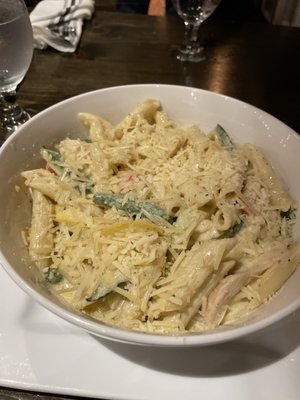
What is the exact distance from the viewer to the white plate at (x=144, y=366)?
0.75m

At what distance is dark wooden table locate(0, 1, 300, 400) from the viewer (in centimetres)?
172

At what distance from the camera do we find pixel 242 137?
1230 mm

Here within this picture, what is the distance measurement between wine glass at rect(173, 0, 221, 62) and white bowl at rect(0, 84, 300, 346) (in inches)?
28.8

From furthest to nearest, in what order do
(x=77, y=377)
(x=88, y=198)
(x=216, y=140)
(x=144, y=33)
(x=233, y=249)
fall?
(x=144, y=33) < (x=216, y=140) < (x=88, y=198) < (x=233, y=249) < (x=77, y=377)

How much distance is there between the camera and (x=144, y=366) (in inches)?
31.2

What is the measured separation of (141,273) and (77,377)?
215 mm

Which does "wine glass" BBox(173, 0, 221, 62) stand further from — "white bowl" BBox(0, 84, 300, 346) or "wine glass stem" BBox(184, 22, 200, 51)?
"white bowl" BBox(0, 84, 300, 346)

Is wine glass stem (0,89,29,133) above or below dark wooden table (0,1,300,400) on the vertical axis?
below

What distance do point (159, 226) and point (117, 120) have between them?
0.50 meters

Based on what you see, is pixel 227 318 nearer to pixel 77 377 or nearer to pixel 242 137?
pixel 77 377

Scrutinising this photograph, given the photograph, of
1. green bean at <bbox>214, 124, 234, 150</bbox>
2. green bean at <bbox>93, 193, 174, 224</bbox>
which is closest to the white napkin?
green bean at <bbox>214, 124, 234, 150</bbox>

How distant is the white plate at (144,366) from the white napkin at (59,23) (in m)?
1.41

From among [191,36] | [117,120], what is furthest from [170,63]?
[117,120]

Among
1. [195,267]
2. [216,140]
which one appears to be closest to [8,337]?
[195,267]
